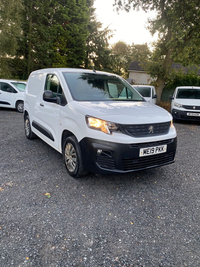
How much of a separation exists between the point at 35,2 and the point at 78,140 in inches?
1261

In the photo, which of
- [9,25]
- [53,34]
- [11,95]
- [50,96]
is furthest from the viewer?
[53,34]

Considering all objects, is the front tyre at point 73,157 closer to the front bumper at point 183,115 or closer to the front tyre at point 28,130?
the front tyre at point 28,130

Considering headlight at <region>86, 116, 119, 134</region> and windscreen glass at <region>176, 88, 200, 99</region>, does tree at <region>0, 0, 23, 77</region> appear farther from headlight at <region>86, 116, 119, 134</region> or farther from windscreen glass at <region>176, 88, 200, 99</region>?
headlight at <region>86, 116, 119, 134</region>

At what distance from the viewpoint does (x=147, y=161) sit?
135 inches

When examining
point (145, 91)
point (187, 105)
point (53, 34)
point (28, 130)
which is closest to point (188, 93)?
point (187, 105)

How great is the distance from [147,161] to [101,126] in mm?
939

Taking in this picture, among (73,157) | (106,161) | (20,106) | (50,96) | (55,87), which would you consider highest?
(55,87)

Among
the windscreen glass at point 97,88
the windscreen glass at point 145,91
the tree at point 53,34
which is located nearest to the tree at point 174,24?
the windscreen glass at point 145,91

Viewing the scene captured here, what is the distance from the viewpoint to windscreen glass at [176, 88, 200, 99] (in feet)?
36.4

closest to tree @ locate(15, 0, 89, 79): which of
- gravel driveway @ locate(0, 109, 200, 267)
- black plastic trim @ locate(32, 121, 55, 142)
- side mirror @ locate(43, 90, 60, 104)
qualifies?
black plastic trim @ locate(32, 121, 55, 142)

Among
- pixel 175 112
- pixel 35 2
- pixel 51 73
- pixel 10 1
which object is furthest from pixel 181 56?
pixel 35 2

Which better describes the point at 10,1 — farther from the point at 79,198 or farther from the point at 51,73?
the point at 79,198

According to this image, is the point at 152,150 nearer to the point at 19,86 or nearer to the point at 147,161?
the point at 147,161

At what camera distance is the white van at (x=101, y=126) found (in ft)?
10.6
